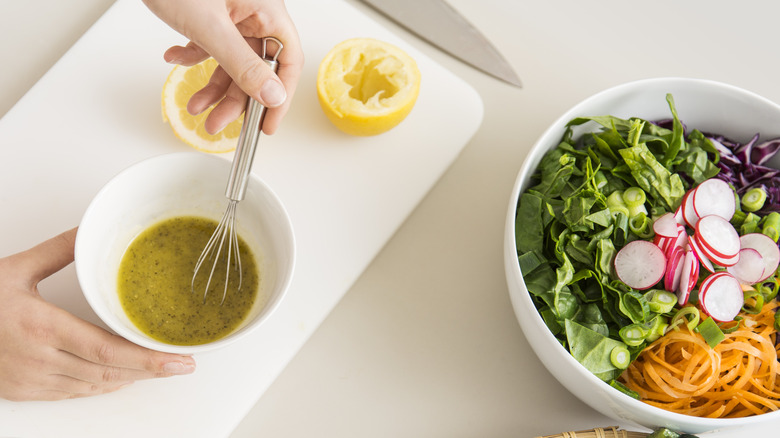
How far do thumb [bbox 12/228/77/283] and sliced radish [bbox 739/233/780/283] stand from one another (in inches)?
43.6

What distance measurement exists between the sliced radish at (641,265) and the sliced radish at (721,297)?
2.9 inches

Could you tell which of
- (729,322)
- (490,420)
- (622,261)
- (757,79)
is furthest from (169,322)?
(757,79)

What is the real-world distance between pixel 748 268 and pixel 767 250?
4cm

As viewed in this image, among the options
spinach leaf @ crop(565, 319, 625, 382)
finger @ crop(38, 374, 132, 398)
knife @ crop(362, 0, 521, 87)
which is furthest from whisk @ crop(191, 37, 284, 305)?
spinach leaf @ crop(565, 319, 625, 382)

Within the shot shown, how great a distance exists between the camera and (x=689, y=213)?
3.59ft

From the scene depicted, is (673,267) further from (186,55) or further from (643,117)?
(186,55)

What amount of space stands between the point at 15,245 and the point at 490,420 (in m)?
0.89

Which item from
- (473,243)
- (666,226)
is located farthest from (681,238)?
(473,243)

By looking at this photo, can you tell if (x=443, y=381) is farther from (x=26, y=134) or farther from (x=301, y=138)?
(x=26, y=134)

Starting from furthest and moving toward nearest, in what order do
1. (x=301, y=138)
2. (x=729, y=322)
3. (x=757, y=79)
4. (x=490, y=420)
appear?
(x=757, y=79) < (x=301, y=138) < (x=490, y=420) < (x=729, y=322)

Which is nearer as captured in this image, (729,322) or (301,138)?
(729,322)

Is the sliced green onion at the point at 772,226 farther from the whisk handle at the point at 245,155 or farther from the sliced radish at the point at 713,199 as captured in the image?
the whisk handle at the point at 245,155

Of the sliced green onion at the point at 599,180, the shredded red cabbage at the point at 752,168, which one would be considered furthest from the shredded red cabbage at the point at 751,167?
the sliced green onion at the point at 599,180

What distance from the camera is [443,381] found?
1198 mm
